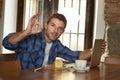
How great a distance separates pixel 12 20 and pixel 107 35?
156cm

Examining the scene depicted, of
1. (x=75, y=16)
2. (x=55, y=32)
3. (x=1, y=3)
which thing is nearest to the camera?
(x=55, y=32)

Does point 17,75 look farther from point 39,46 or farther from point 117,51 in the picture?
point 117,51

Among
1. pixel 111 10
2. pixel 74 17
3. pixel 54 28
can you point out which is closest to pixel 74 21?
pixel 74 17

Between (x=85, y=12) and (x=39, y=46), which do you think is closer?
(x=39, y=46)

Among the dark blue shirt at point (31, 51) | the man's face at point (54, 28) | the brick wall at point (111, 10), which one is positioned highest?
the brick wall at point (111, 10)

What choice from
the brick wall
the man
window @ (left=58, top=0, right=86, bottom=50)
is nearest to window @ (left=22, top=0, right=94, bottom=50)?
window @ (left=58, top=0, right=86, bottom=50)

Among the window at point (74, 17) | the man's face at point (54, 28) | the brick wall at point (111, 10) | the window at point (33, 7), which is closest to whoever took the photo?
the man's face at point (54, 28)

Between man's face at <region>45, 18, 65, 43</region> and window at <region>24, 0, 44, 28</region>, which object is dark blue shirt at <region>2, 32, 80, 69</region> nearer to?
man's face at <region>45, 18, 65, 43</region>

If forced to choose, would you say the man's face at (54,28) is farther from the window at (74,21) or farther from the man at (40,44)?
the window at (74,21)

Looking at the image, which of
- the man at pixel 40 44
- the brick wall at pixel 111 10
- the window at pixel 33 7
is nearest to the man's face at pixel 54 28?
the man at pixel 40 44

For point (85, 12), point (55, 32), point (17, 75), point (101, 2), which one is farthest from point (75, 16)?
point (17, 75)

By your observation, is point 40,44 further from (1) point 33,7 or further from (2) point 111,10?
(1) point 33,7

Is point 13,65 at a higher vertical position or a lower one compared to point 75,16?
lower

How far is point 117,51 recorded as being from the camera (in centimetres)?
395
